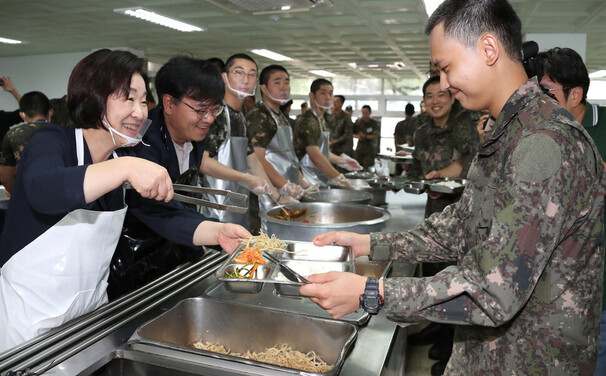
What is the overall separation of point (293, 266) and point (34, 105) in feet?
11.9

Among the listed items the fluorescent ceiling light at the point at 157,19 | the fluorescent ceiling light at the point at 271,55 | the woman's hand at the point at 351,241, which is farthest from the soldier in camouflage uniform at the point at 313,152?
the fluorescent ceiling light at the point at 271,55

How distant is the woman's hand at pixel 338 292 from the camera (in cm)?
104

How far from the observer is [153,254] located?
5.74 ft

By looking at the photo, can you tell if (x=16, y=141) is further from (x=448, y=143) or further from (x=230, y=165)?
(x=448, y=143)

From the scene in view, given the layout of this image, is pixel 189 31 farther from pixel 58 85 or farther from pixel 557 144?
pixel 557 144

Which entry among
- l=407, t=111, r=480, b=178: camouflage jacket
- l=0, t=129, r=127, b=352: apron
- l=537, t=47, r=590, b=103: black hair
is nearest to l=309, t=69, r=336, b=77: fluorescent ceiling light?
l=407, t=111, r=480, b=178: camouflage jacket

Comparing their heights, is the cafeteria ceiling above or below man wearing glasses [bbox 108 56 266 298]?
above

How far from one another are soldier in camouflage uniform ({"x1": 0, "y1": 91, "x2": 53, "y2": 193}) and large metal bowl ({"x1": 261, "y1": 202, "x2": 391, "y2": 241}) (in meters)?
2.48

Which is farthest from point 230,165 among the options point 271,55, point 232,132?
point 271,55

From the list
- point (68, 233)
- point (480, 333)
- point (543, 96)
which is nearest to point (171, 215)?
point (68, 233)

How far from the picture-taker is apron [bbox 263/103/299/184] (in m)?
3.74

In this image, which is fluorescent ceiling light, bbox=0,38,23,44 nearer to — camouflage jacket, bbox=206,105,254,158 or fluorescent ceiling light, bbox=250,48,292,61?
fluorescent ceiling light, bbox=250,48,292,61

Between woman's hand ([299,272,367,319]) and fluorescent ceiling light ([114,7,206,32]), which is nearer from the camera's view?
woman's hand ([299,272,367,319])

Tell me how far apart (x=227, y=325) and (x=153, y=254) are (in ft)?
1.68
